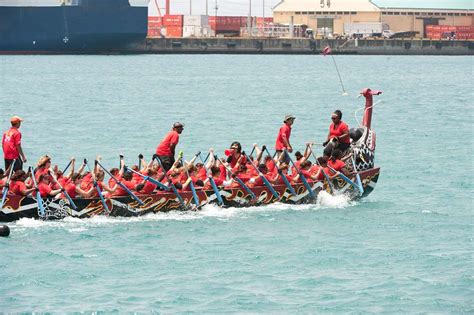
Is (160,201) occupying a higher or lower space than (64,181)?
lower

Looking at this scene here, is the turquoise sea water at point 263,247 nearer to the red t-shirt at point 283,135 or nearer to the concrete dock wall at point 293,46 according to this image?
the red t-shirt at point 283,135

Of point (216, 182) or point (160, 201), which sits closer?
point (160, 201)

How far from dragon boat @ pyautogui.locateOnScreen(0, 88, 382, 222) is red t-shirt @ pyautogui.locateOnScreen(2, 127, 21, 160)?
6.55 ft

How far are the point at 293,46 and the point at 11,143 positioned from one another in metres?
113

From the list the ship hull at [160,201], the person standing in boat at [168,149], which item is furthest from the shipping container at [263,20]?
the person standing in boat at [168,149]

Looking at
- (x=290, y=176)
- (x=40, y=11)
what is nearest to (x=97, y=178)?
(x=290, y=176)

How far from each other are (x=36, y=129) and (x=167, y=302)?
34270 millimetres

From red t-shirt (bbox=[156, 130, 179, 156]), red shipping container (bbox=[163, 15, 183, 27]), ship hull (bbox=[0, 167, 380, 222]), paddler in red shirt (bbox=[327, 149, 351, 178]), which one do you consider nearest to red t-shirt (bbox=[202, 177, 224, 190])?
ship hull (bbox=[0, 167, 380, 222])

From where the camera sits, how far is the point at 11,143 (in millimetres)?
27062

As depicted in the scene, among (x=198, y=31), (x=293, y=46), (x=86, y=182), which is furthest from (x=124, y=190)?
(x=198, y=31)

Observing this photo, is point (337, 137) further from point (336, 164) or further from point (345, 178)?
point (345, 178)

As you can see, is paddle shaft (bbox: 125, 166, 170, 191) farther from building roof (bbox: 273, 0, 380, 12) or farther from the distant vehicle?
building roof (bbox: 273, 0, 380, 12)

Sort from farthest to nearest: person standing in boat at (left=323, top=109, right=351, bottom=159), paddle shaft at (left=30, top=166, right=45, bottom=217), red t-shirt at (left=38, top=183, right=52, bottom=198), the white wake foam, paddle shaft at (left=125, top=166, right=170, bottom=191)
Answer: person standing in boat at (left=323, top=109, right=351, bottom=159) < paddle shaft at (left=125, top=166, right=170, bottom=191) < the white wake foam < red t-shirt at (left=38, top=183, right=52, bottom=198) < paddle shaft at (left=30, top=166, right=45, bottom=217)

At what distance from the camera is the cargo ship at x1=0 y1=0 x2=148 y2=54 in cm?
11581
